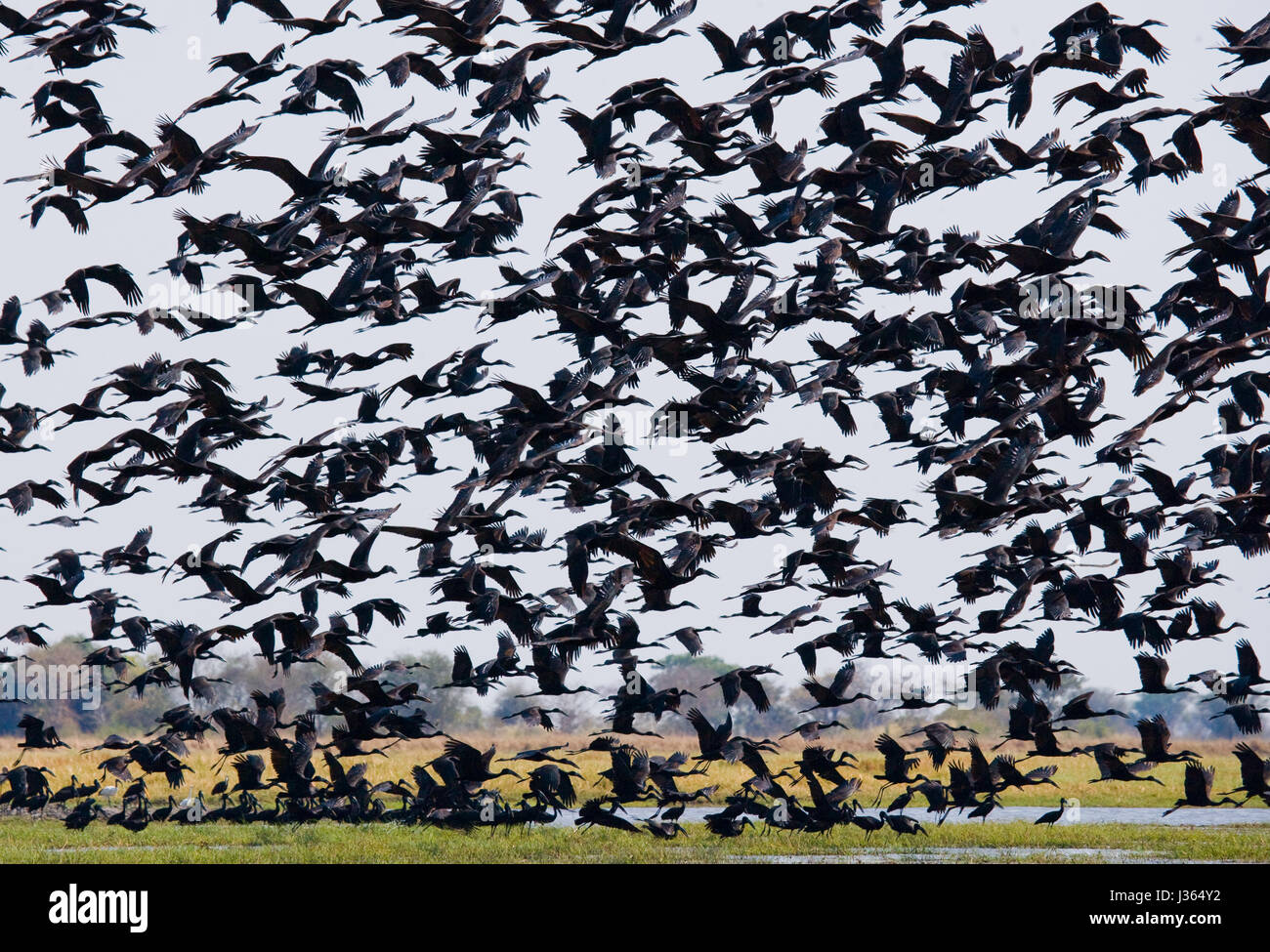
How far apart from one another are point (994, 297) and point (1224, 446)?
4.08m

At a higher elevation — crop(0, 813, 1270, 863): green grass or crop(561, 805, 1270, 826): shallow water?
crop(0, 813, 1270, 863): green grass

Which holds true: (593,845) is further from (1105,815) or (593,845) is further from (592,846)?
(1105,815)

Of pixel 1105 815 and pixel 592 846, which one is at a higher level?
pixel 592 846

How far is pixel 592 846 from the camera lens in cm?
1936

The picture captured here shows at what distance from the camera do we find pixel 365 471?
2116 cm

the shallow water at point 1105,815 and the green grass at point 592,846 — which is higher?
the green grass at point 592,846

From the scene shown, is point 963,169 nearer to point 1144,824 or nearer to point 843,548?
point 843,548

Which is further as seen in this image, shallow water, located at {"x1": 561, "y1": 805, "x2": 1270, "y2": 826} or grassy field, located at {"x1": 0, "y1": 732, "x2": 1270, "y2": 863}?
shallow water, located at {"x1": 561, "y1": 805, "x2": 1270, "y2": 826}

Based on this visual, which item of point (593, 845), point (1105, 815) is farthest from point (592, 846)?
point (1105, 815)

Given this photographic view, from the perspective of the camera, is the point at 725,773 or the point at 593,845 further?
the point at 725,773

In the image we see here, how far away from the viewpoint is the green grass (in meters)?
18.4

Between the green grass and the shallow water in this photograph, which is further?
the shallow water

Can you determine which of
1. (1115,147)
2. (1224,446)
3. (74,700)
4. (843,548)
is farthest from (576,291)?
(74,700)

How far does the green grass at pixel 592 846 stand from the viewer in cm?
1842
